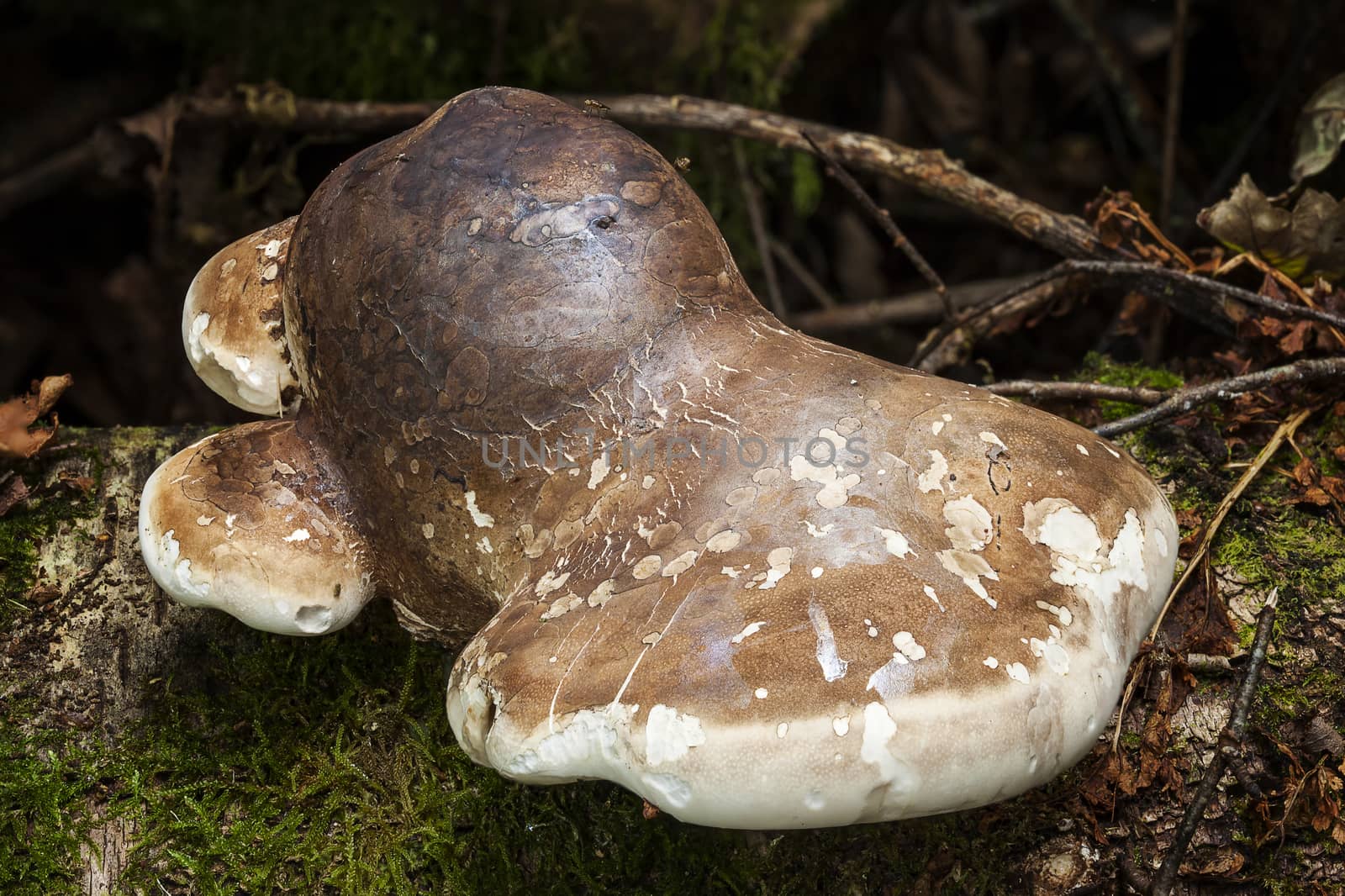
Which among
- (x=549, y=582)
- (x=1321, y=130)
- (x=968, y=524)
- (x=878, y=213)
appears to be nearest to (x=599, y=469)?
(x=549, y=582)

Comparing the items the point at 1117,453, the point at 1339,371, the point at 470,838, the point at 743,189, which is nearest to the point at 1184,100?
the point at 743,189

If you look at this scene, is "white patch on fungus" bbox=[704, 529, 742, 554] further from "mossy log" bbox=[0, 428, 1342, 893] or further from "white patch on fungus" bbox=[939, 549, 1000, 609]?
"mossy log" bbox=[0, 428, 1342, 893]

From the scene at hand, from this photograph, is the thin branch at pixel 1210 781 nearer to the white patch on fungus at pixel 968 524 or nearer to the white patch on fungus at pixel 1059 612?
the white patch on fungus at pixel 1059 612

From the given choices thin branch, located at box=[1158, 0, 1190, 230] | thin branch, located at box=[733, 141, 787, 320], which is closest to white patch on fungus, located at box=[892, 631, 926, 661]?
thin branch, located at box=[733, 141, 787, 320]

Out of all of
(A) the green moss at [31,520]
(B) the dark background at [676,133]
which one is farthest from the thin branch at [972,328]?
(A) the green moss at [31,520]

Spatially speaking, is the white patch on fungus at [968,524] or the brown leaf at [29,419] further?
the brown leaf at [29,419]

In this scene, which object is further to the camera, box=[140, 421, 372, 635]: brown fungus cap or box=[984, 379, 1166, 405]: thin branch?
box=[984, 379, 1166, 405]: thin branch

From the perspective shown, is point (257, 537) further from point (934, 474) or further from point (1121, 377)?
point (1121, 377)
